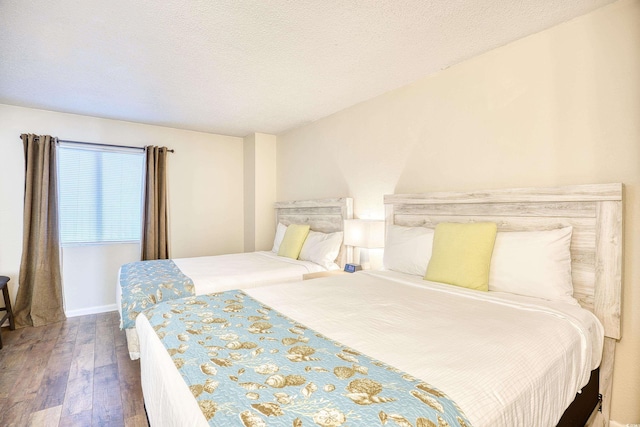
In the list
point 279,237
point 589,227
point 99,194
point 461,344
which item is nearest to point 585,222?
point 589,227

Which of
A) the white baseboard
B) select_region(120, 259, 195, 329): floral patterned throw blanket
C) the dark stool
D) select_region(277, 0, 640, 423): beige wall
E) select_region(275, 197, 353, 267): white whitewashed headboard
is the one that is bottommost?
the white baseboard

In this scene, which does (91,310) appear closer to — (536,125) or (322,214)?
(322,214)

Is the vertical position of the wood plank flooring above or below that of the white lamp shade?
below

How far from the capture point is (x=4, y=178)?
328 centimetres

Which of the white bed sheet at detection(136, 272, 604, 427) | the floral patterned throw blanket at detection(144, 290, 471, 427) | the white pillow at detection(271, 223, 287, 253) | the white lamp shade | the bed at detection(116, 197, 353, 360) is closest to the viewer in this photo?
the floral patterned throw blanket at detection(144, 290, 471, 427)

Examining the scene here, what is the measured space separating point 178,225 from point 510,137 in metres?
4.05

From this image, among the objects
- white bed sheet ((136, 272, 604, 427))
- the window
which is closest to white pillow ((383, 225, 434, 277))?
white bed sheet ((136, 272, 604, 427))

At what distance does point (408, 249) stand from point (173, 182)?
3.39 m

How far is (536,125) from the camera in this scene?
1.93 m

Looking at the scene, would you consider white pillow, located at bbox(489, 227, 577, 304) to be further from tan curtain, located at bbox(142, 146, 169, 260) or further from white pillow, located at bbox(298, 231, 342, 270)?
tan curtain, located at bbox(142, 146, 169, 260)

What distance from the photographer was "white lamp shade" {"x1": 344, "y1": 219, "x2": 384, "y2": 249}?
2.80m

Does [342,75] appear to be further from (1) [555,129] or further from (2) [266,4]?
(1) [555,129]

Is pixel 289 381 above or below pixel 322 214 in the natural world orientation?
below

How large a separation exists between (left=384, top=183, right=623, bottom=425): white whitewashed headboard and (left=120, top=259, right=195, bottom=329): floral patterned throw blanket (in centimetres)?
237
